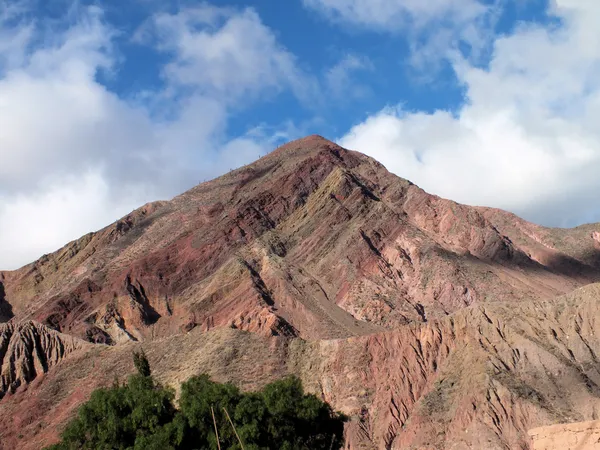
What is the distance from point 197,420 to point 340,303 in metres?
38.9

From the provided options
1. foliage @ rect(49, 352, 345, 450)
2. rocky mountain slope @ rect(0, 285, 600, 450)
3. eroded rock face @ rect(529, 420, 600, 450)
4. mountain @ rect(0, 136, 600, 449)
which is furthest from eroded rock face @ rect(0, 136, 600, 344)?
eroded rock face @ rect(529, 420, 600, 450)

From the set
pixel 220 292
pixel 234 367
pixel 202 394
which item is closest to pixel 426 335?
pixel 234 367

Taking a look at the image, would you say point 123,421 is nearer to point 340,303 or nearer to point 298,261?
point 340,303

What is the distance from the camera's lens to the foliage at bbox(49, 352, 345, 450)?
99.6ft

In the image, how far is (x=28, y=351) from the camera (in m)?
61.3

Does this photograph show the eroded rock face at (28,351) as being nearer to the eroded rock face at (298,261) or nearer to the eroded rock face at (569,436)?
the eroded rock face at (298,261)

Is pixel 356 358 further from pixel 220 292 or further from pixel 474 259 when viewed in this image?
pixel 474 259

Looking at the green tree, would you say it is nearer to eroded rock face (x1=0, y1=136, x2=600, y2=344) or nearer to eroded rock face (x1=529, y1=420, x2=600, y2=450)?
eroded rock face (x1=529, y1=420, x2=600, y2=450)

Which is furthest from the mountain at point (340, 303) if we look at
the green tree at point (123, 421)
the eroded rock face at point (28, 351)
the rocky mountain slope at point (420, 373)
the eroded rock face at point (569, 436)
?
the eroded rock face at point (569, 436)

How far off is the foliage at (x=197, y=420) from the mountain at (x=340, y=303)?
38.9 feet

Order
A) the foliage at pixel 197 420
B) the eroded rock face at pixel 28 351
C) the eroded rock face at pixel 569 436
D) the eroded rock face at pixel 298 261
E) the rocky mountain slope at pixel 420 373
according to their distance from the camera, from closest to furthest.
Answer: the eroded rock face at pixel 569 436
the foliage at pixel 197 420
the rocky mountain slope at pixel 420 373
the eroded rock face at pixel 28 351
the eroded rock face at pixel 298 261

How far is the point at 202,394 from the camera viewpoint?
3191 cm

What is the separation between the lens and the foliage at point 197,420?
30.4 metres

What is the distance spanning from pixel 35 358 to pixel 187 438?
34292mm
